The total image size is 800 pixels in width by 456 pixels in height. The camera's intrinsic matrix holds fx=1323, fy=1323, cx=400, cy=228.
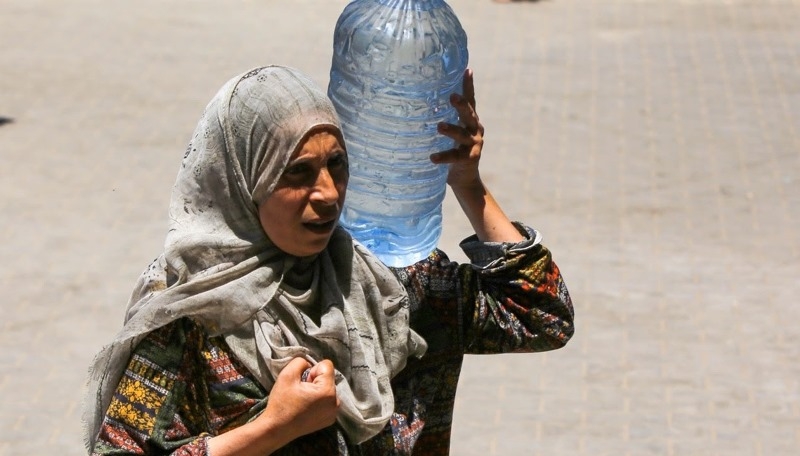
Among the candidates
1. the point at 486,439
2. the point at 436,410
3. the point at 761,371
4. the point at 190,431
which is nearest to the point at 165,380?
the point at 190,431

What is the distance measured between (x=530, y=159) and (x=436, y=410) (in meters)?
5.59

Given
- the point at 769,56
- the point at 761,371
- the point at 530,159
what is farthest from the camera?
the point at 769,56

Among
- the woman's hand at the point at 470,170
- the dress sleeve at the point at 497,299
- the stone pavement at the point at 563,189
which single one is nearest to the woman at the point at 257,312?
the dress sleeve at the point at 497,299

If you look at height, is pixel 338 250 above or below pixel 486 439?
above

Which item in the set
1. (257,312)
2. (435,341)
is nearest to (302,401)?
(257,312)

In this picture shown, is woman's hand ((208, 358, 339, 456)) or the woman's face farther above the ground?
the woman's face

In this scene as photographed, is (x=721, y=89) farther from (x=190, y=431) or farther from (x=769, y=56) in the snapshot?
(x=190, y=431)

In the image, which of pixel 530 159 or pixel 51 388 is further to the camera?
pixel 530 159

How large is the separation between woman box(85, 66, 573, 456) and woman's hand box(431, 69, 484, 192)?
343 millimetres

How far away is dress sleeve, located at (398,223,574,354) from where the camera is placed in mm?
2768

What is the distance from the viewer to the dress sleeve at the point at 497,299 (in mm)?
2768

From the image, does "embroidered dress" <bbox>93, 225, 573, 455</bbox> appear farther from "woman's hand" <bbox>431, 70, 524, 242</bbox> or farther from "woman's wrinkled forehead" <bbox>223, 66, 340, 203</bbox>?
"woman's wrinkled forehead" <bbox>223, 66, 340, 203</bbox>

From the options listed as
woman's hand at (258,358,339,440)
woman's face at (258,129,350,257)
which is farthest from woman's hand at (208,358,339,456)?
woman's face at (258,129,350,257)

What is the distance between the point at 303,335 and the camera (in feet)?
8.06
